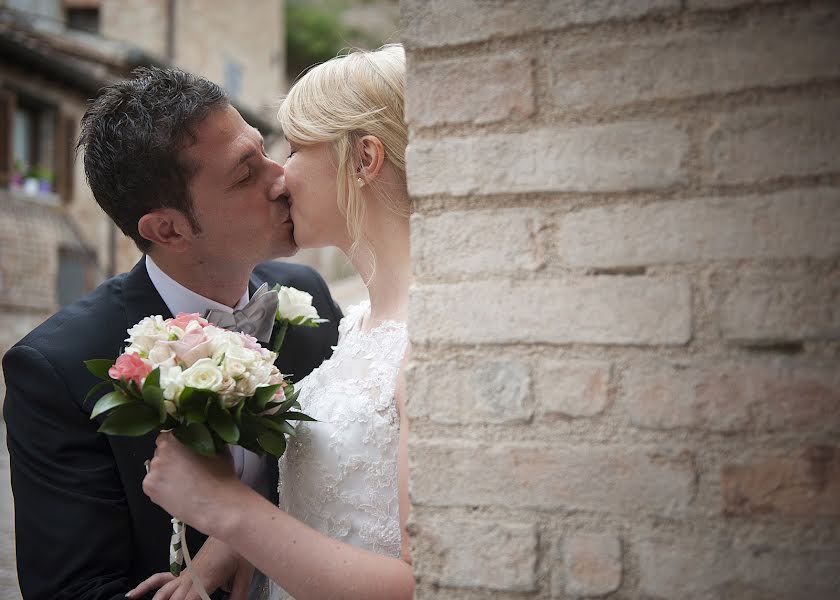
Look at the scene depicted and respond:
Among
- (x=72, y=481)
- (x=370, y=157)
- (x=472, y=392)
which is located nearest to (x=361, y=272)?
(x=370, y=157)

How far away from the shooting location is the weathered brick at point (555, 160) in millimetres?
1304

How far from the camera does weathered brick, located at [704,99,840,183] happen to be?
4.01ft

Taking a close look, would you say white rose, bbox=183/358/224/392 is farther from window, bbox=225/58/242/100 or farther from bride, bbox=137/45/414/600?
window, bbox=225/58/242/100

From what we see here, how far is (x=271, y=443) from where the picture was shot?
6.88 ft

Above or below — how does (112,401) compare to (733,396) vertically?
below

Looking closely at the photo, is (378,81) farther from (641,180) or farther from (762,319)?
(762,319)

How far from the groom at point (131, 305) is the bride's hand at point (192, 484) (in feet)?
2.20

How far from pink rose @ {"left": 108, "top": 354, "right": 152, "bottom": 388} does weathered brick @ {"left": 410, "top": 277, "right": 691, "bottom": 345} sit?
0.82 m

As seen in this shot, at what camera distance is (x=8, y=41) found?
13.8 m

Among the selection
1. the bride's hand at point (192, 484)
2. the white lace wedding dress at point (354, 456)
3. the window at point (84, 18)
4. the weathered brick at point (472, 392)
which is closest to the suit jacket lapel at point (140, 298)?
the white lace wedding dress at point (354, 456)

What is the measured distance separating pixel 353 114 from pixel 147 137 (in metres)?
0.98

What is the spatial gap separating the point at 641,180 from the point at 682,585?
66 centimetres

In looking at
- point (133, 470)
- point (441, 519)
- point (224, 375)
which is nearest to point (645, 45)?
point (441, 519)

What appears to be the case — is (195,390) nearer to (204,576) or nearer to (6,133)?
(204,576)
